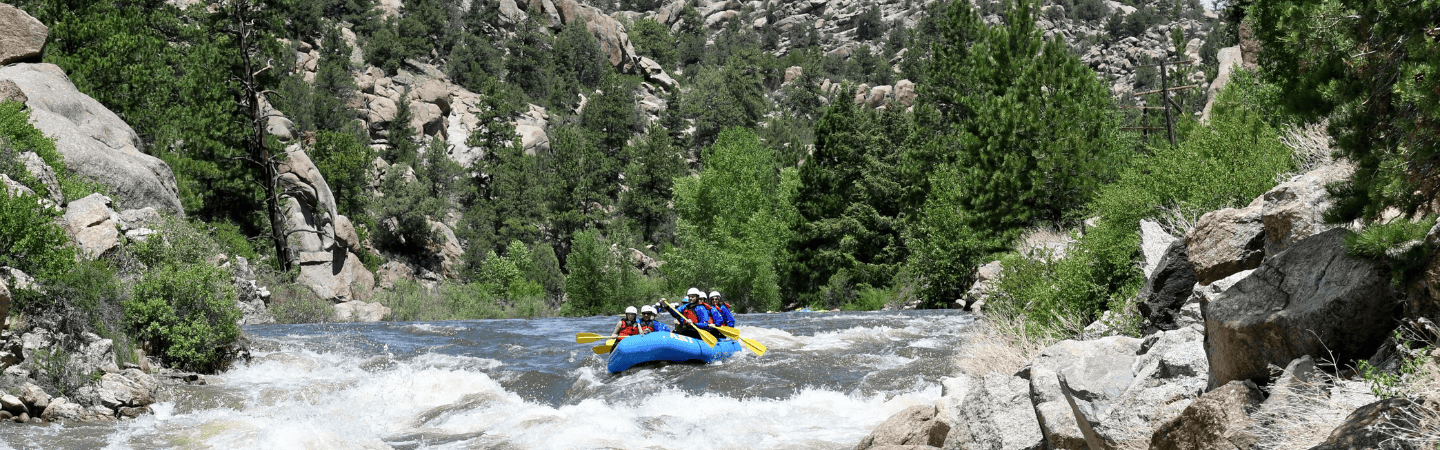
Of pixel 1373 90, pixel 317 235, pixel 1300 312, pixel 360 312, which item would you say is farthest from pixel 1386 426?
pixel 317 235

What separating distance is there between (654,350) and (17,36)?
72.1ft

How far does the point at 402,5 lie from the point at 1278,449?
79.2 m

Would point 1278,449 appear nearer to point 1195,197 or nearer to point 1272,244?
point 1272,244

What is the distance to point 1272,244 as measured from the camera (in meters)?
6.07

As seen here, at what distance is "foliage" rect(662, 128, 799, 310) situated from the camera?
36656 millimetres

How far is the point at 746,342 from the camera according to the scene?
15.6 m

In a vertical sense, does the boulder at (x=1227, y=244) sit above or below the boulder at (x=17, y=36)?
below

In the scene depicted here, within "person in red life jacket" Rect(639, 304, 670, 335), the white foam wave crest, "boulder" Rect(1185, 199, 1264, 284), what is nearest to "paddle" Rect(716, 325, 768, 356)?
"person in red life jacket" Rect(639, 304, 670, 335)

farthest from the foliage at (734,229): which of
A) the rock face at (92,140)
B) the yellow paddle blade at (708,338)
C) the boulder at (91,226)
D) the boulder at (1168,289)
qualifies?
the boulder at (1168,289)

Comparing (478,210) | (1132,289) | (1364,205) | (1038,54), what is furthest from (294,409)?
(478,210)

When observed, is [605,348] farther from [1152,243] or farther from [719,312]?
[1152,243]

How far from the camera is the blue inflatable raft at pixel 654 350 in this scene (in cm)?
1369

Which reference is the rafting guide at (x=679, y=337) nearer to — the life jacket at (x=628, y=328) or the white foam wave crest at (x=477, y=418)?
the life jacket at (x=628, y=328)

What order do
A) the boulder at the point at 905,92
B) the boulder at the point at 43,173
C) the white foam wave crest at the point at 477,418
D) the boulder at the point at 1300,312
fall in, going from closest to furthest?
the boulder at the point at 1300,312 < the white foam wave crest at the point at 477,418 < the boulder at the point at 43,173 < the boulder at the point at 905,92
